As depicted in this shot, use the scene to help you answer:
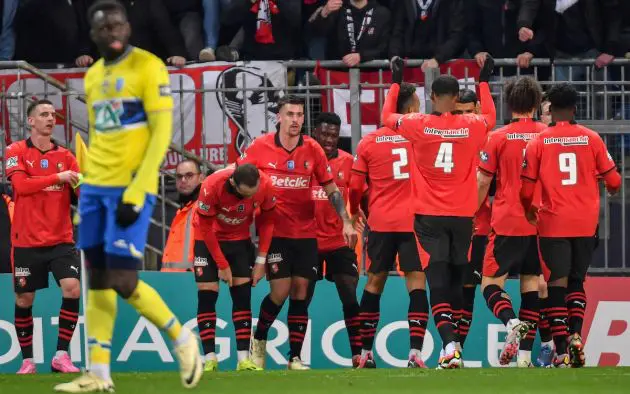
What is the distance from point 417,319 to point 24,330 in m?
3.78

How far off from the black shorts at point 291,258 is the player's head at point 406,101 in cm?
155

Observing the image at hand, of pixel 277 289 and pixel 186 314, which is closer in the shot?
pixel 277 289

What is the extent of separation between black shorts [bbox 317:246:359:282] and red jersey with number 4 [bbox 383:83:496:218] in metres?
2.21

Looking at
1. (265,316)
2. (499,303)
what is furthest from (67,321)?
(499,303)

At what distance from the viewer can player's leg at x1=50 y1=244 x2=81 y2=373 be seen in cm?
1332

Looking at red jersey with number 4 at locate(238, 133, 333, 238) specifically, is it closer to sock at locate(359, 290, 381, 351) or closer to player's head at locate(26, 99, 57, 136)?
sock at locate(359, 290, 381, 351)

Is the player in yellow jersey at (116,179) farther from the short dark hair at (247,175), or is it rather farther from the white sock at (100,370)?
the short dark hair at (247,175)

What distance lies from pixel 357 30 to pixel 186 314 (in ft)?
13.1

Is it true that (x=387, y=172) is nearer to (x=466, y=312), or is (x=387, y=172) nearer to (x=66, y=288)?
(x=466, y=312)

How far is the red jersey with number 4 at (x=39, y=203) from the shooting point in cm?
1341

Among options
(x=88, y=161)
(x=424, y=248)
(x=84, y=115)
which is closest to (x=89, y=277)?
(x=88, y=161)

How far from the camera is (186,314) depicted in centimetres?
1463

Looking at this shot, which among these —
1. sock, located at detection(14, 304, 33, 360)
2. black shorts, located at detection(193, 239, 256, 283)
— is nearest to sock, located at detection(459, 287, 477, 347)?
black shorts, located at detection(193, 239, 256, 283)

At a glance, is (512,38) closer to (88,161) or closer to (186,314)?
(186,314)
